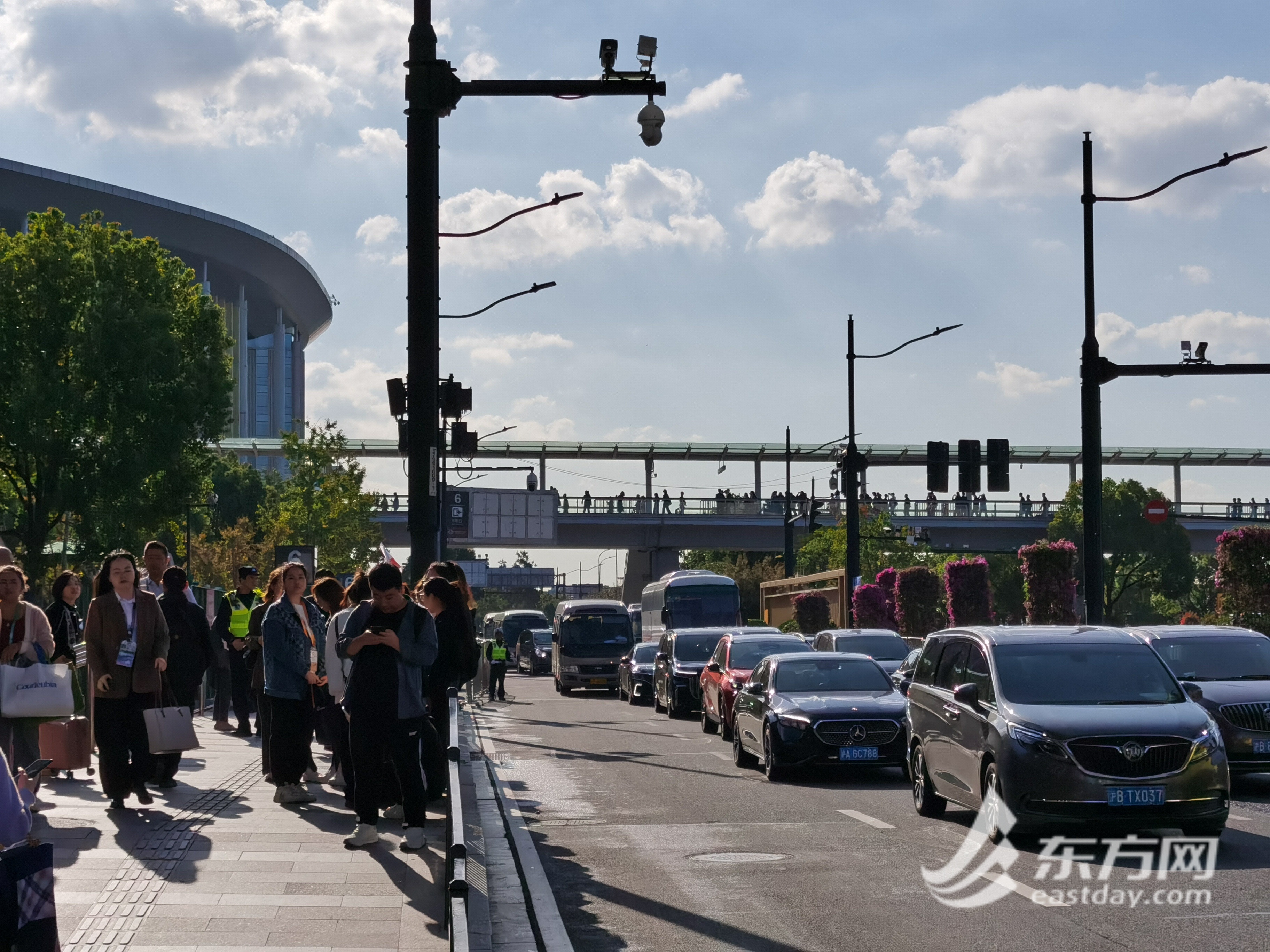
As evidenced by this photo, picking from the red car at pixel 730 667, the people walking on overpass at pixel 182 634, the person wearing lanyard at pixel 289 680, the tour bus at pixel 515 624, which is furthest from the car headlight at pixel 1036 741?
the tour bus at pixel 515 624

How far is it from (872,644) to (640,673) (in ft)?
41.4

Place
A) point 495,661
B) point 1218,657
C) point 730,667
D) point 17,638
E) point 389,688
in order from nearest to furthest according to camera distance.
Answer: point 389,688, point 17,638, point 1218,657, point 730,667, point 495,661

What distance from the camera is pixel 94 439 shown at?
152 ft

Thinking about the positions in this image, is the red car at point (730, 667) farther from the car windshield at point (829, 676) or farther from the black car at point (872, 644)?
the car windshield at point (829, 676)

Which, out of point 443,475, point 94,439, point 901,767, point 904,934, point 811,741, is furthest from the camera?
point 94,439

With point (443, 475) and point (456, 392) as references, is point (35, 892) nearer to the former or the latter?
point (456, 392)

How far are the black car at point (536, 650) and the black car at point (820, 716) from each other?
172ft

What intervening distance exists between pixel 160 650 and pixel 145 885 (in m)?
3.97

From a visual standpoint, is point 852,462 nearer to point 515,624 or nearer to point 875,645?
point 875,645

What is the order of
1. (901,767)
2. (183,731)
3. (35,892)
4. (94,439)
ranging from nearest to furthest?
1. (35,892)
2. (183,731)
3. (901,767)
4. (94,439)

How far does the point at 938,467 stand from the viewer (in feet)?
106

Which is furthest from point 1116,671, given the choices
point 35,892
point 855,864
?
point 35,892

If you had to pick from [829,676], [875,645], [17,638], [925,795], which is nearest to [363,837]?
[17,638]

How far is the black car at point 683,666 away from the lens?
32062 mm
